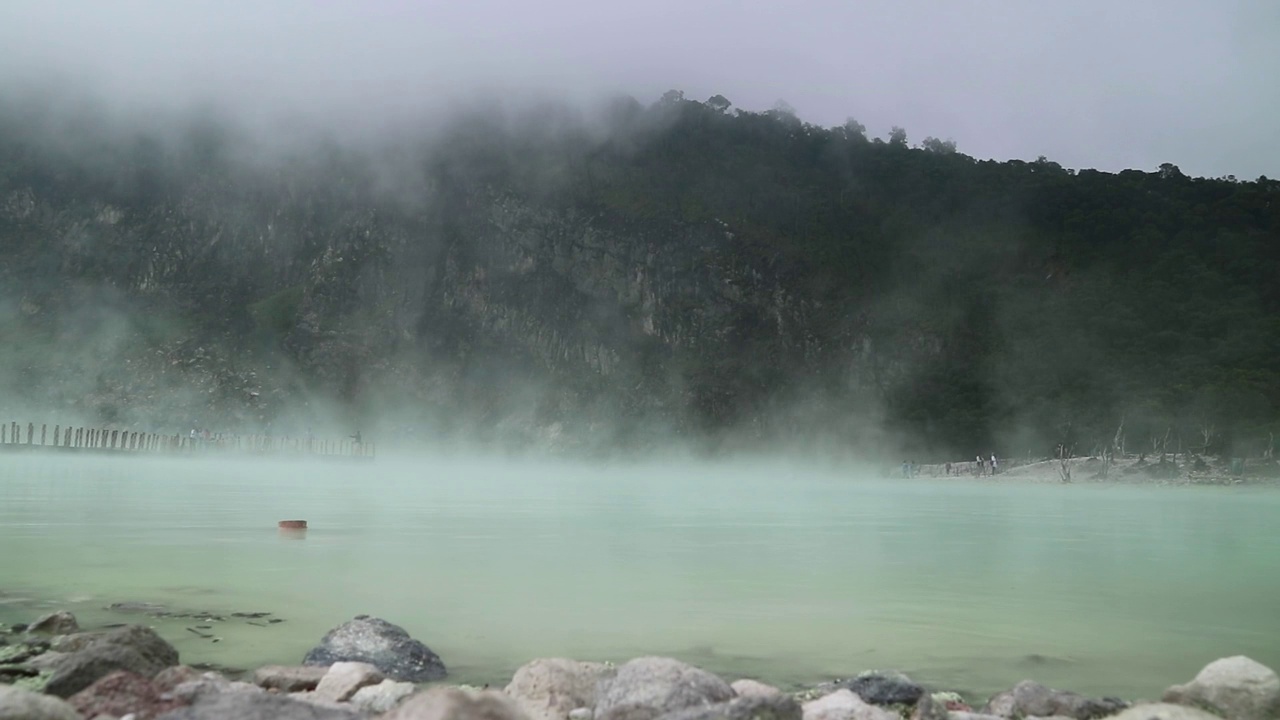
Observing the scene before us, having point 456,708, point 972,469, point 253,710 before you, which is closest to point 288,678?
point 253,710

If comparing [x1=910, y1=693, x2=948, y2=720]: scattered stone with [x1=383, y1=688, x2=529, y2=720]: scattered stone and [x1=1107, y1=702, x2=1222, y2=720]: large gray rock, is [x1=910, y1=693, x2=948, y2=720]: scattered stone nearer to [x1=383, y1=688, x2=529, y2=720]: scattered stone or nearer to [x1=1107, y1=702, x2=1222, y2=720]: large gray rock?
[x1=1107, y1=702, x2=1222, y2=720]: large gray rock

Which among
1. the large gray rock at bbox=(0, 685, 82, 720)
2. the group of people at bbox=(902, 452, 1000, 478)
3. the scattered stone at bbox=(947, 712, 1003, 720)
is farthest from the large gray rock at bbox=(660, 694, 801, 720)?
the group of people at bbox=(902, 452, 1000, 478)

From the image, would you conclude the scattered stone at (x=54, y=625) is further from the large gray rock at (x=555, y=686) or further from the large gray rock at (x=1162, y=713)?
the large gray rock at (x=1162, y=713)

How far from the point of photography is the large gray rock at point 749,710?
5031mm

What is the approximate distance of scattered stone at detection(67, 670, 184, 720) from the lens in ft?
18.2

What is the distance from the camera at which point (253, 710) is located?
4922 mm

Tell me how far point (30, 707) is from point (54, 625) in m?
3.75

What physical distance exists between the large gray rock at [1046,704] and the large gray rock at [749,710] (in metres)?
1.81

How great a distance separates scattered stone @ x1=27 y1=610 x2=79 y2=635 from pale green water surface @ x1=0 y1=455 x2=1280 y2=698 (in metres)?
0.69

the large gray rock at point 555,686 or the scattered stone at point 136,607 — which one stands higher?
the large gray rock at point 555,686

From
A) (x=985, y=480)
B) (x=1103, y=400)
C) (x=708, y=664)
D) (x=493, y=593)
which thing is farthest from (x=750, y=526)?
(x=1103, y=400)

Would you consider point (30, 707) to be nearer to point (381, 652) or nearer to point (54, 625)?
point (381, 652)

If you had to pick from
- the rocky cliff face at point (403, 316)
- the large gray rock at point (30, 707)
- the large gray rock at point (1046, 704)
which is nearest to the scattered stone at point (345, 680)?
the large gray rock at point (30, 707)

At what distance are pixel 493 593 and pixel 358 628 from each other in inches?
127
